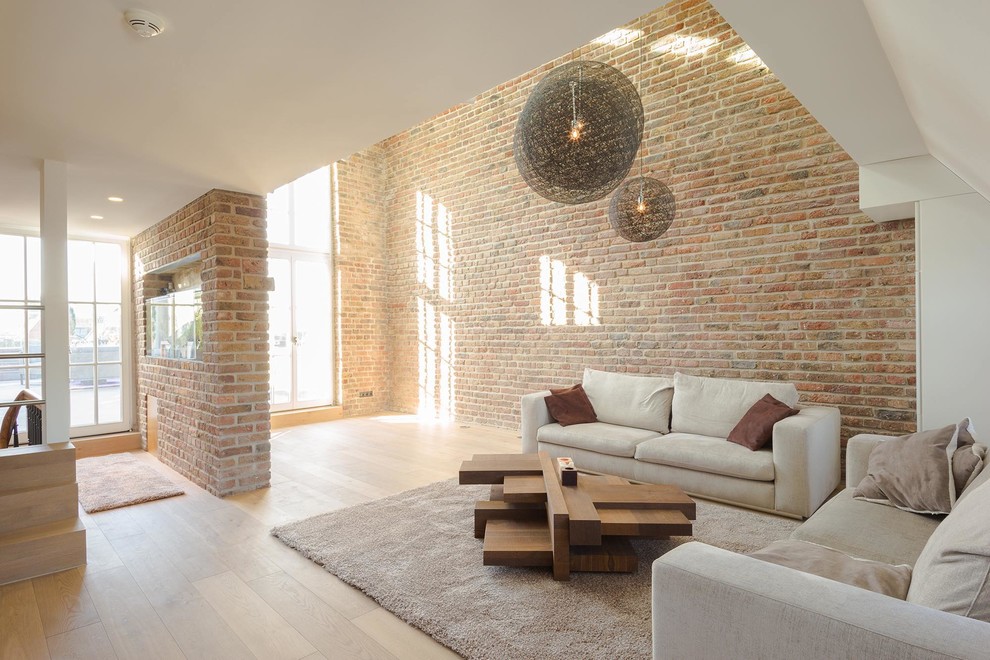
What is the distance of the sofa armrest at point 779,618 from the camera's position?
1.10 m

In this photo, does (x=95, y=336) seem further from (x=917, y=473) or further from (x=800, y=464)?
(x=917, y=473)

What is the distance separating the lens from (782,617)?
1.23 m

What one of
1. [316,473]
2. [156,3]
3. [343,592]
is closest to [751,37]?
[156,3]

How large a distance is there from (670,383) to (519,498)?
2.22 meters

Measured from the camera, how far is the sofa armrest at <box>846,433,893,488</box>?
9.57ft

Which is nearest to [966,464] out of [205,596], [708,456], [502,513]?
[708,456]

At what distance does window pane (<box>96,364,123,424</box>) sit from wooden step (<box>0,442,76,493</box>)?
3023 millimetres

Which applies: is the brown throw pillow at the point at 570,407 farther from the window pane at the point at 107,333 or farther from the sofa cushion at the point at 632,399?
the window pane at the point at 107,333

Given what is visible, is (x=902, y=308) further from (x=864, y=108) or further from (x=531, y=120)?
(x=531, y=120)

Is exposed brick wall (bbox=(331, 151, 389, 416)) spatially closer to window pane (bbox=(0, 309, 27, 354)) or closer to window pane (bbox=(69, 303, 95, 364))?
window pane (bbox=(69, 303, 95, 364))

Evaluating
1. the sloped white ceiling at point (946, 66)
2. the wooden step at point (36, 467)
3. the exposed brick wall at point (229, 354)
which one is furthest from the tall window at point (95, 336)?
the sloped white ceiling at point (946, 66)

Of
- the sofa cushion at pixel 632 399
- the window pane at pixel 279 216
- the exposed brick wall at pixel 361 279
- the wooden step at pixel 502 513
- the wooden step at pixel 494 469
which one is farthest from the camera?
the exposed brick wall at pixel 361 279

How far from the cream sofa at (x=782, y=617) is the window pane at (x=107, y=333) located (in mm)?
6298

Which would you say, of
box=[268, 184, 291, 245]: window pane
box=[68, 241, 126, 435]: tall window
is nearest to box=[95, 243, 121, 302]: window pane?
box=[68, 241, 126, 435]: tall window
